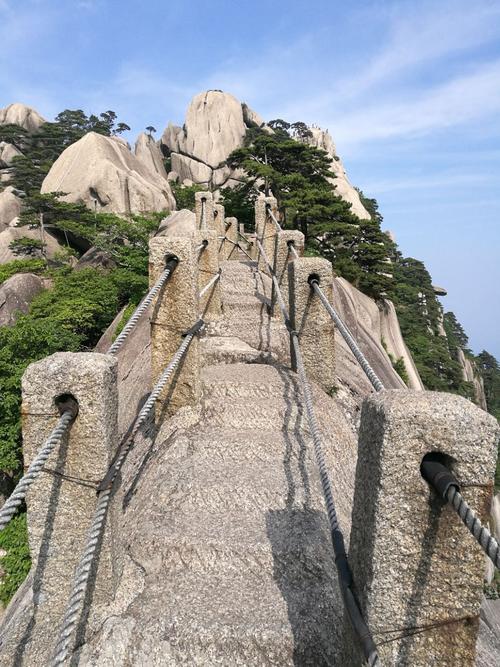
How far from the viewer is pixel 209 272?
7078 mm

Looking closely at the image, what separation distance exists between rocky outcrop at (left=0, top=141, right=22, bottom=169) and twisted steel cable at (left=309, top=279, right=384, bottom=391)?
45.3 meters

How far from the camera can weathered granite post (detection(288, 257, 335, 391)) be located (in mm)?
4586

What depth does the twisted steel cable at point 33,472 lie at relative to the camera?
160 centimetres

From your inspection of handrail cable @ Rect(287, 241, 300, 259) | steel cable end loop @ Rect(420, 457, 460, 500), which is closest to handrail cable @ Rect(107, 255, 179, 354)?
steel cable end loop @ Rect(420, 457, 460, 500)

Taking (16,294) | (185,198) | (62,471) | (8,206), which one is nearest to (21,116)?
(8,206)

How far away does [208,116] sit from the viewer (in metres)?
40.7

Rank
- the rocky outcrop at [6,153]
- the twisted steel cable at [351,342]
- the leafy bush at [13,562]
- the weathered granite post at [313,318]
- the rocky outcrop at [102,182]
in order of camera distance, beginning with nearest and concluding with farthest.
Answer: the twisted steel cable at [351,342]
the weathered granite post at [313,318]
the leafy bush at [13,562]
the rocky outcrop at [102,182]
the rocky outcrop at [6,153]

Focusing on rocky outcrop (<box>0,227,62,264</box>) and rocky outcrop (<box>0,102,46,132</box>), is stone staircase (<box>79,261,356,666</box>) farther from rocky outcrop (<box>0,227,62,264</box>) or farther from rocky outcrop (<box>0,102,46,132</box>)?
rocky outcrop (<box>0,102,46,132</box>)

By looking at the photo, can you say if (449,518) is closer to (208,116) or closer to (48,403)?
(48,403)

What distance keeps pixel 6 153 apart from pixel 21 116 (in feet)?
28.9

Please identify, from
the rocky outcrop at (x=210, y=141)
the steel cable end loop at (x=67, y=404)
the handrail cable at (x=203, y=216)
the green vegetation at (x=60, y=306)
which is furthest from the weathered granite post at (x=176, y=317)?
the rocky outcrop at (x=210, y=141)

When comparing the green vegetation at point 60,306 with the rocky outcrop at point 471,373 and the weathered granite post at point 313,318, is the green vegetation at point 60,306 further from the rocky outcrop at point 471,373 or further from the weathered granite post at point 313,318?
the rocky outcrop at point 471,373

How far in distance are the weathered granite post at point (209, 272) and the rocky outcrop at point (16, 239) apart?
2053 centimetres

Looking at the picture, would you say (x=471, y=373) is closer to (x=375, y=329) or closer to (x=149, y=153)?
(x=375, y=329)
